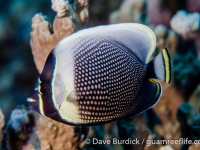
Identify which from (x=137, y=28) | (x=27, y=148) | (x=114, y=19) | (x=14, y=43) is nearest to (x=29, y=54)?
(x=14, y=43)

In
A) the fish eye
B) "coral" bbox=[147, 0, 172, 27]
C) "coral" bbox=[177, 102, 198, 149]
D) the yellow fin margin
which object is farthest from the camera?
"coral" bbox=[147, 0, 172, 27]

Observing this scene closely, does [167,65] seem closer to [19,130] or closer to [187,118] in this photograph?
[187,118]

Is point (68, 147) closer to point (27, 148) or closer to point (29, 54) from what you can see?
point (27, 148)

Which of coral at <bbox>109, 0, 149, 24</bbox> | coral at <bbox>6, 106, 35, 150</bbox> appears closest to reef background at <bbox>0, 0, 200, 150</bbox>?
coral at <bbox>109, 0, 149, 24</bbox>

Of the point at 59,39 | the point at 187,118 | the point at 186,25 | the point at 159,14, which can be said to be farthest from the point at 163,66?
the point at 159,14

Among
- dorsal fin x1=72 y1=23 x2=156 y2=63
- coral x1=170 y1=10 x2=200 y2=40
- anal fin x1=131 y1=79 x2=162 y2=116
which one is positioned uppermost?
dorsal fin x1=72 y1=23 x2=156 y2=63

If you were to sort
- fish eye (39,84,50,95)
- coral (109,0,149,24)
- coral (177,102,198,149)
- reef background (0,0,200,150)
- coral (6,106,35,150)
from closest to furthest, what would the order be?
fish eye (39,84,50,95) < coral (6,106,35,150) < coral (177,102,198,149) < reef background (0,0,200,150) < coral (109,0,149,24)

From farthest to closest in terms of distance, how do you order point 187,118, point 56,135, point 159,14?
point 159,14 < point 187,118 < point 56,135

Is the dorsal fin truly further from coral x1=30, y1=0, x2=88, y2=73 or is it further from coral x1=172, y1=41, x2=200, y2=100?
coral x1=172, y1=41, x2=200, y2=100
